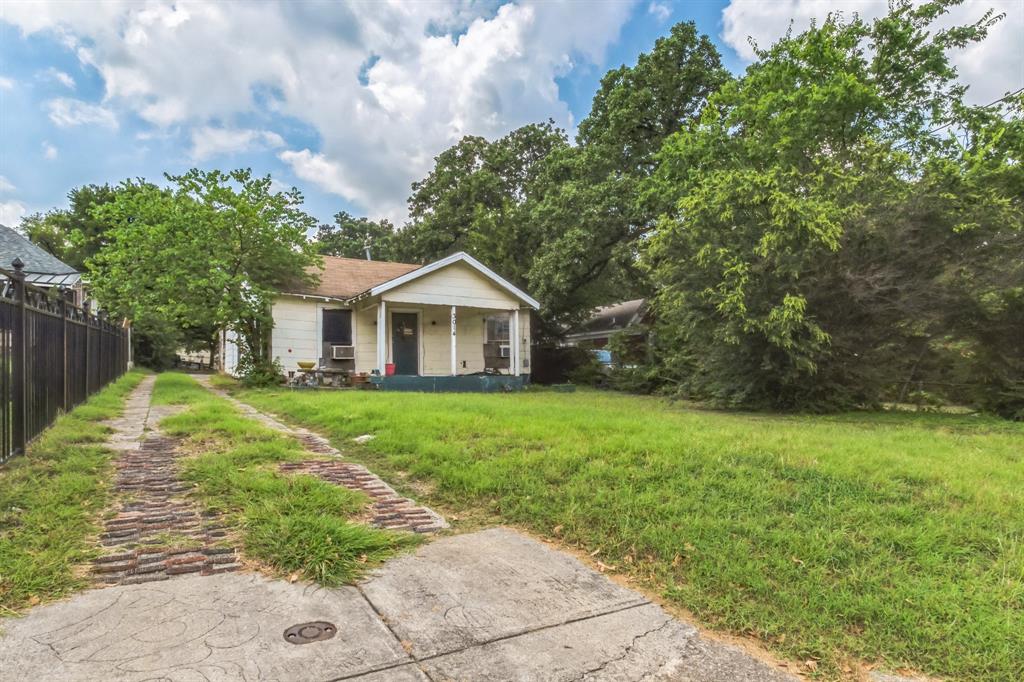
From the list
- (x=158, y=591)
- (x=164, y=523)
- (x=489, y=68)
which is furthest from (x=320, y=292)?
(x=158, y=591)

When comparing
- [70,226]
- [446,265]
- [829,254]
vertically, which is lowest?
[829,254]

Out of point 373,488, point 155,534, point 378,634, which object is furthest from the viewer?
point 373,488

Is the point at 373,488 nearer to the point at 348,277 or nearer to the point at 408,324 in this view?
the point at 408,324

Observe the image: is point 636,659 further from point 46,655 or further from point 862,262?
point 862,262

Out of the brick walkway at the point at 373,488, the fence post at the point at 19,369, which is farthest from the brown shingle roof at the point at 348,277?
the fence post at the point at 19,369

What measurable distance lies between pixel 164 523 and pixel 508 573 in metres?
2.14

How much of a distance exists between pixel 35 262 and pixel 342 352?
13997mm

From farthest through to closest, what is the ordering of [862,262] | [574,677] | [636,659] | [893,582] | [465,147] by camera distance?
1. [465,147]
2. [862,262]
3. [893,582]
4. [636,659]
5. [574,677]

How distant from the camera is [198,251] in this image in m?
12.6

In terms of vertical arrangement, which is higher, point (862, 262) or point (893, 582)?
point (862, 262)

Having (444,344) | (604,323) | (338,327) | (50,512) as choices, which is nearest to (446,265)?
(444,344)

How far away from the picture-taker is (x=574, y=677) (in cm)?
189

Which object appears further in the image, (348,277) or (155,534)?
(348,277)

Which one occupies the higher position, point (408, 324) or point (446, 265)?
point (446, 265)
